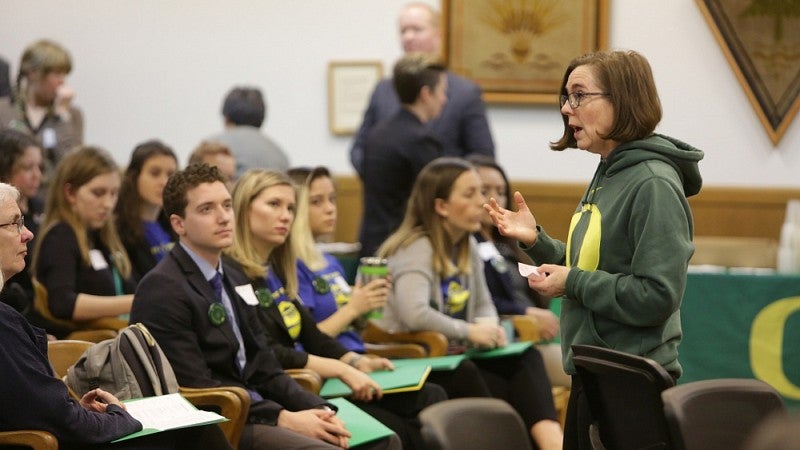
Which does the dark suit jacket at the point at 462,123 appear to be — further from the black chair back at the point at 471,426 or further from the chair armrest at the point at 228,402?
the black chair back at the point at 471,426

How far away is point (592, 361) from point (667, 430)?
21cm

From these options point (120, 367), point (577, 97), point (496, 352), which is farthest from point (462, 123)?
point (577, 97)

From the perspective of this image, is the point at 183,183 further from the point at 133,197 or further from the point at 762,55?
the point at 762,55

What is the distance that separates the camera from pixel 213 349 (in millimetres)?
3439

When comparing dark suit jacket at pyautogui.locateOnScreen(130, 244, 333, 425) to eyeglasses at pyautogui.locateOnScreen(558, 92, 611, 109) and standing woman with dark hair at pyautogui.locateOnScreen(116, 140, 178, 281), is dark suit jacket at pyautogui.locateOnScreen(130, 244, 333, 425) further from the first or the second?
eyeglasses at pyautogui.locateOnScreen(558, 92, 611, 109)

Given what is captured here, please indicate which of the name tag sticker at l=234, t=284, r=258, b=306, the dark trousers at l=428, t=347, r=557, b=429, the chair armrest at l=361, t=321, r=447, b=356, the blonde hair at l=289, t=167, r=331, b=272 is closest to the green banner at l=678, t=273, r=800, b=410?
the dark trousers at l=428, t=347, r=557, b=429

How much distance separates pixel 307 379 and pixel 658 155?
1.60 metres

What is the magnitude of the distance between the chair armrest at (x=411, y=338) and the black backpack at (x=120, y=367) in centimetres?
153

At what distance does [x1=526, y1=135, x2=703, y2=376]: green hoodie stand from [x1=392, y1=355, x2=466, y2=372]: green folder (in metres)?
1.45

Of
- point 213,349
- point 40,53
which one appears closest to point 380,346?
point 213,349

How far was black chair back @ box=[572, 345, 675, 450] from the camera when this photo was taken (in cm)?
245

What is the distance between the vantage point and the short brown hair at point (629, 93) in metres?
2.61

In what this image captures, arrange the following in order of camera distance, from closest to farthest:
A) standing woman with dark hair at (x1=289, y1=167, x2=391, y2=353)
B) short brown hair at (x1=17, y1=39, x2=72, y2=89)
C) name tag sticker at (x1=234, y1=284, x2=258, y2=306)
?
name tag sticker at (x1=234, y1=284, x2=258, y2=306), standing woman with dark hair at (x1=289, y1=167, x2=391, y2=353), short brown hair at (x1=17, y1=39, x2=72, y2=89)

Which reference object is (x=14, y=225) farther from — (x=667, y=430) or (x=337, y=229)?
(x=337, y=229)
